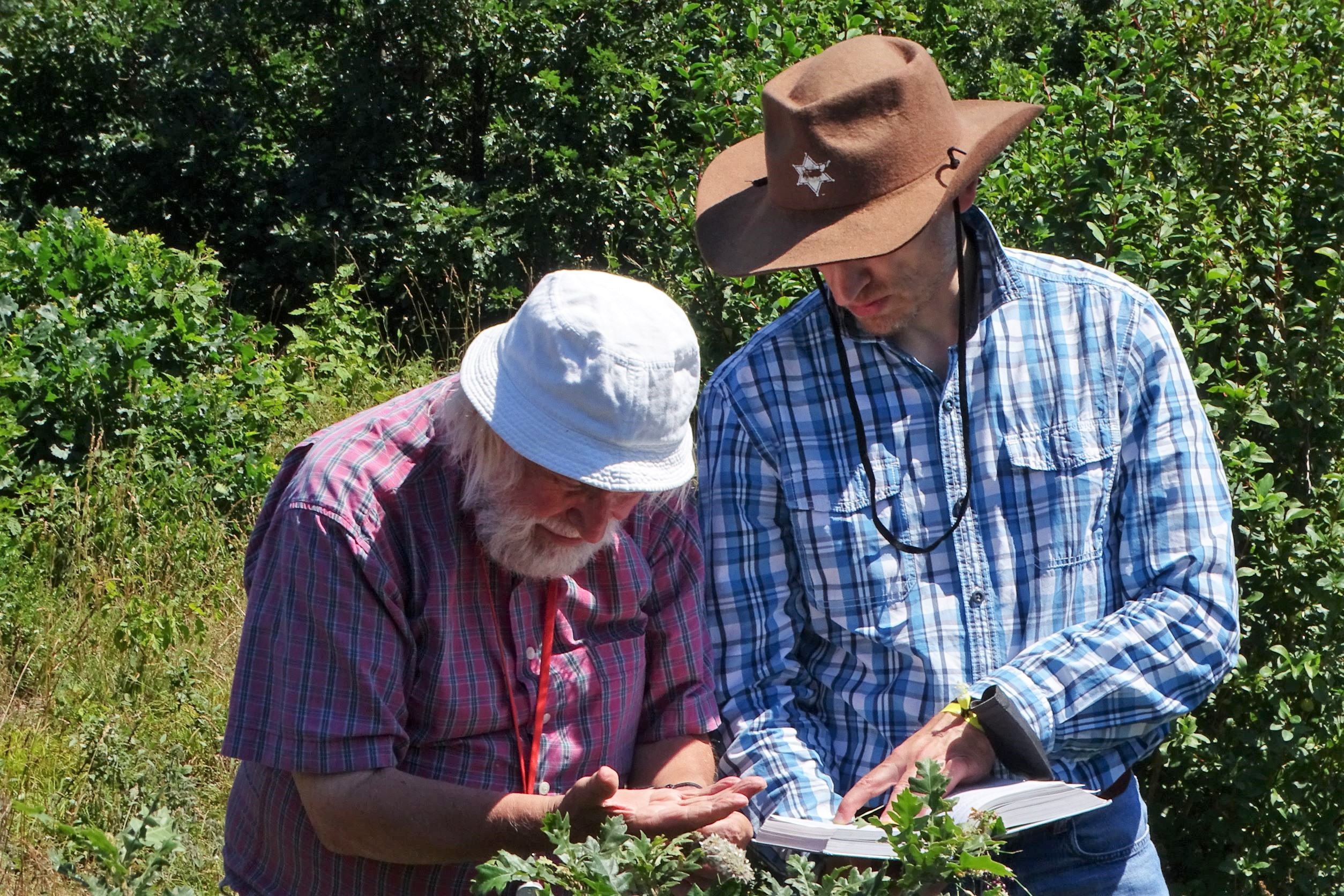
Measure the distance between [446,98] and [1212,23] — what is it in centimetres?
463

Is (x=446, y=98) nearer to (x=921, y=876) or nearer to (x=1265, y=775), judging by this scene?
(x=1265, y=775)

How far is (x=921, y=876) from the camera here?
69.3 inches

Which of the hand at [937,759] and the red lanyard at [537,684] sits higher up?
the red lanyard at [537,684]

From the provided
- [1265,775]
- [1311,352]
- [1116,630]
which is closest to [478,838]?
[1116,630]

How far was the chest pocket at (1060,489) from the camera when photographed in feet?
8.51

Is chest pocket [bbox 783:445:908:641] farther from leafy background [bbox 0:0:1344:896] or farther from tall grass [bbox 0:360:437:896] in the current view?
tall grass [bbox 0:360:437:896]

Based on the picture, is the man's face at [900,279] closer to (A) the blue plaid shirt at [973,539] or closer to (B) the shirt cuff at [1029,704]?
(A) the blue plaid shirt at [973,539]

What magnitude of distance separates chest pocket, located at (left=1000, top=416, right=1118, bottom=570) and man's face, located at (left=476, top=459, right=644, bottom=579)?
79cm

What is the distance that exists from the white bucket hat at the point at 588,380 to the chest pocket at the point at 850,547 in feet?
1.78

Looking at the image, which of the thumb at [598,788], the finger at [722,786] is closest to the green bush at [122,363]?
the finger at [722,786]

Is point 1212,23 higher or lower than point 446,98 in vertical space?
lower

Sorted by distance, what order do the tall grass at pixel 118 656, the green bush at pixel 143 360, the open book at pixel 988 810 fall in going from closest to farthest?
the open book at pixel 988 810 → the tall grass at pixel 118 656 → the green bush at pixel 143 360

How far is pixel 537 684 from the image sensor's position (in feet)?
7.58

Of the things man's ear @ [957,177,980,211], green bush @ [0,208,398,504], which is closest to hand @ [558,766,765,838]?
man's ear @ [957,177,980,211]
